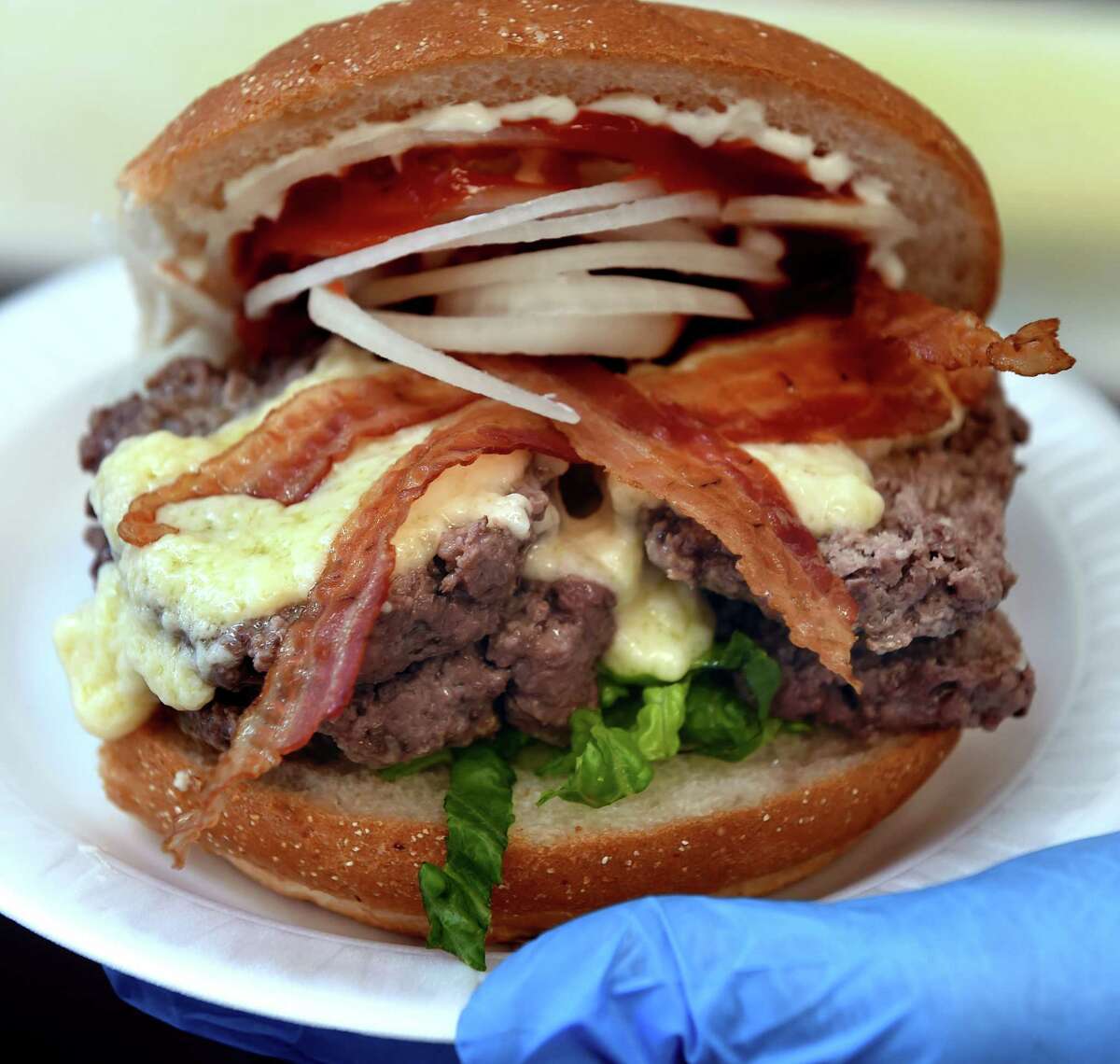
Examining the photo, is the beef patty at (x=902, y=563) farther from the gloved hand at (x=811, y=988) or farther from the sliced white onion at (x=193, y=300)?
→ the sliced white onion at (x=193, y=300)

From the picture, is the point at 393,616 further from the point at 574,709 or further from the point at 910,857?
the point at 910,857

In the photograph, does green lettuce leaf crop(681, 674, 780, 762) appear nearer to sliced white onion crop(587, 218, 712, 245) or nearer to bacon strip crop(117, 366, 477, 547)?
bacon strip crop(117, 366, 477, 547)

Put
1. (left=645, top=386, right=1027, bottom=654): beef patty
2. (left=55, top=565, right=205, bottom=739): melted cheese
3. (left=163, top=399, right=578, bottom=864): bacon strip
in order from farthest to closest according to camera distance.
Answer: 1. (left=55, top=565, right=205, bottom=739): melted cheese
2. (left=645, top=386, right=1027, bottom=654): beef patty
3. (left=163, top=399, right=578, bottom=864): bacon strip

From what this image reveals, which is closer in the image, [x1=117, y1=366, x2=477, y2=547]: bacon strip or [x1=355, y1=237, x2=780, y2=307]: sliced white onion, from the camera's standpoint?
[x1=117, y1=366, x2=477, y2=547]: bacon strip

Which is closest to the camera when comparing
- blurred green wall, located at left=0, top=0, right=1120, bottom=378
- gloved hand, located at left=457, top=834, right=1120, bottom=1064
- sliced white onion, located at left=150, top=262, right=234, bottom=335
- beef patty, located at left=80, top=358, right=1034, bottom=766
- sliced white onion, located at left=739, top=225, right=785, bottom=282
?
gloved hand, located at left=457, top=834, right=1120, bottom=1064

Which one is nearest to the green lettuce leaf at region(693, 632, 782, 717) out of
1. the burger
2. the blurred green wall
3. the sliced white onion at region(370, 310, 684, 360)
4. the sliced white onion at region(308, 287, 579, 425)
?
the burger

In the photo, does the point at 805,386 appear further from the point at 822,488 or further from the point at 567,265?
the point at 567,265

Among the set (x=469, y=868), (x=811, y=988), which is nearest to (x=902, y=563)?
(x=811, y=988)
